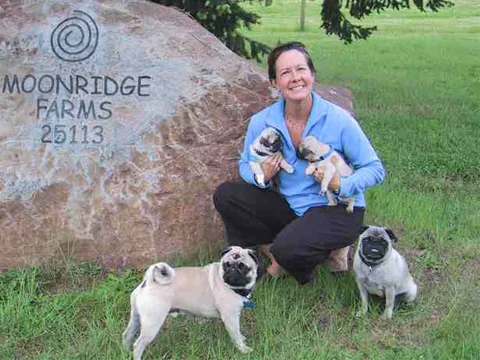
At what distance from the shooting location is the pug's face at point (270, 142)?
4.40 metres

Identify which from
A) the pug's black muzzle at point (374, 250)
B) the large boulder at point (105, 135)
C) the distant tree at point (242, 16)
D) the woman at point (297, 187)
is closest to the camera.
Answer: the pug's black muzzle at point (374, 250)

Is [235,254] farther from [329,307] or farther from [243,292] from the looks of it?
[329,307]

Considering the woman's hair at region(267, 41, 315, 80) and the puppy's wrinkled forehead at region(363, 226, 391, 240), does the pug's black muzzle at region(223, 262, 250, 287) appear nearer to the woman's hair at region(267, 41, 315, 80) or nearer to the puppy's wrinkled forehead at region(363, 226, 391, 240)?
the puppy's wrinkled forehead at region(363, 226, 391, 240)

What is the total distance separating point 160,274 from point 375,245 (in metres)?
1.27

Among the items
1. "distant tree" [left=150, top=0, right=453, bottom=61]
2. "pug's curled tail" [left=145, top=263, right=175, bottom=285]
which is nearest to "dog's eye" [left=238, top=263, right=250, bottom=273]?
"pug's curled tail" [left=145, top=263, right=175, bottom=285]

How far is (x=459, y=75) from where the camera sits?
1386 cm

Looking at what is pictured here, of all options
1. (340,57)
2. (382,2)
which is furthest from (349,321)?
(340,57)

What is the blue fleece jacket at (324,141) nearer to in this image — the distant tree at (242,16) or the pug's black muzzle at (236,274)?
the pug's black muzzle at (236,274)

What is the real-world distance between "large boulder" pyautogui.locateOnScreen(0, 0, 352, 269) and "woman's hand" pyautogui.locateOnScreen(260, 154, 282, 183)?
681 mm

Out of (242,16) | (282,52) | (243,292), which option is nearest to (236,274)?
(243,292)

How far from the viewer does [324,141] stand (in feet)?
14.3

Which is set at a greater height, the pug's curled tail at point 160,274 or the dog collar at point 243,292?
the pug's curled tail at point 160,274

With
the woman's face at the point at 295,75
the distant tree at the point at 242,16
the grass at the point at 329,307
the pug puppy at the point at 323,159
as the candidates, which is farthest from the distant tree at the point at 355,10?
the pug puppy at the point at 323,159

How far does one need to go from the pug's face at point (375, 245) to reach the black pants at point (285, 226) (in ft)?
0.64
